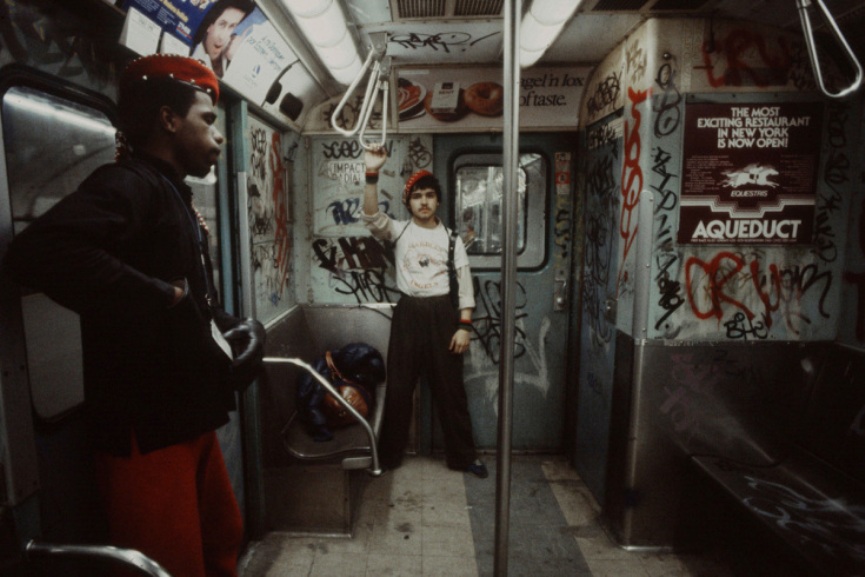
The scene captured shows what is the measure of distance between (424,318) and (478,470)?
49.8 inches

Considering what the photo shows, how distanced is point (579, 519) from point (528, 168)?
260 centimetres

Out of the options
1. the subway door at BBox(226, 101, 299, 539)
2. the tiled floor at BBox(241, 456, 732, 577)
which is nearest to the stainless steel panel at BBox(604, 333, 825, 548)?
the tiled floor at BBox(241, 456, 732, 577)

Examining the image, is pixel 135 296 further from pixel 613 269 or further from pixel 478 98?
pixel 478 98

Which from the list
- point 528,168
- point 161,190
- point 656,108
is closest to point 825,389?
point 656,108

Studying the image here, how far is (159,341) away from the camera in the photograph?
1326mm

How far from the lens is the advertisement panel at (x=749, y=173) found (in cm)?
263

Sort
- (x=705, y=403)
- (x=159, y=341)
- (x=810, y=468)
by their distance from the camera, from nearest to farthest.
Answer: (x=159, y=341) → (x=810, y=468) → (x=705, y=403)

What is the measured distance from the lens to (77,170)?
4.92ft

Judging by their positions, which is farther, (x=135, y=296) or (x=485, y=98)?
(x=485, y=98)

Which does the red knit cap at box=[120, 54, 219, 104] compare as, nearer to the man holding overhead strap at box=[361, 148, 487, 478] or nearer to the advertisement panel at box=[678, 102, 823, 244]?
the man holding overhead strap at box=[361, 148, 487, 478]

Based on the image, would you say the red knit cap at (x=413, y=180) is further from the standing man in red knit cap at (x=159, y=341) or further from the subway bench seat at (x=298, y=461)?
the standing man in red knit cap at (x=159, y=341)

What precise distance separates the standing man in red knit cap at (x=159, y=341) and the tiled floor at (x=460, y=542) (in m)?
1.57

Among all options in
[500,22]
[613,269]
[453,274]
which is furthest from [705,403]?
[500,22]

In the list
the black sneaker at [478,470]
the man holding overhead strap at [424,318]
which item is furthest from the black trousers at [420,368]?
the black sneaker at [478,470]
